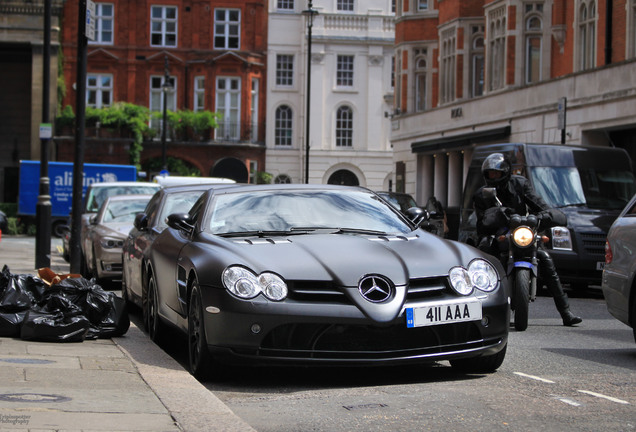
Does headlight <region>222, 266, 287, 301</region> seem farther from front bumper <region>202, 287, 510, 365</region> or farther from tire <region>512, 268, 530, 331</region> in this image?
tire <region>512, 268, 530, 331</region>

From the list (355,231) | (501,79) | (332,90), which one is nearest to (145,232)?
(355,231)

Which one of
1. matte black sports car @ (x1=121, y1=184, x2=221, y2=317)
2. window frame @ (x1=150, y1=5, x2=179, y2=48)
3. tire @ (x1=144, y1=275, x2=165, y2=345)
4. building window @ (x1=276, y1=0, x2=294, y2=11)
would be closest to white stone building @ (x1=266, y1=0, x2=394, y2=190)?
building window @ (x1=276, y1=0, x2=294, y2=11)

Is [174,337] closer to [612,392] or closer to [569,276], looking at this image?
[612,392]

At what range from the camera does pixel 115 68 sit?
64.9 m

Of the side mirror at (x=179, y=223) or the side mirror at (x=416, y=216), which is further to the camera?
the side mirror at (x=416, y=216)

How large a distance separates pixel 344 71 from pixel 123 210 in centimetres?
4949

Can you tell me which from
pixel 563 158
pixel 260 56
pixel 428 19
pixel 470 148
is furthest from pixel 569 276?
pixel 260 56

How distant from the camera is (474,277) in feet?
25.9

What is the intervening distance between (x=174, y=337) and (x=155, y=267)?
0.95 meters

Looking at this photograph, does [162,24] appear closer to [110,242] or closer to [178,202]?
[110,242]

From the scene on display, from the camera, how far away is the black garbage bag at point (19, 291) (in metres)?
9.77

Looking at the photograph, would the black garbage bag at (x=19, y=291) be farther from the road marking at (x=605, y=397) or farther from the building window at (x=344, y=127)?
the building window at (x=344, y=127)

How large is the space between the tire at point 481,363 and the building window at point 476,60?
3325cm

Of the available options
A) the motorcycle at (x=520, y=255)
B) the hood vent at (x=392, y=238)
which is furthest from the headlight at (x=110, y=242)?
the hood vent at (x=392, y=238)
